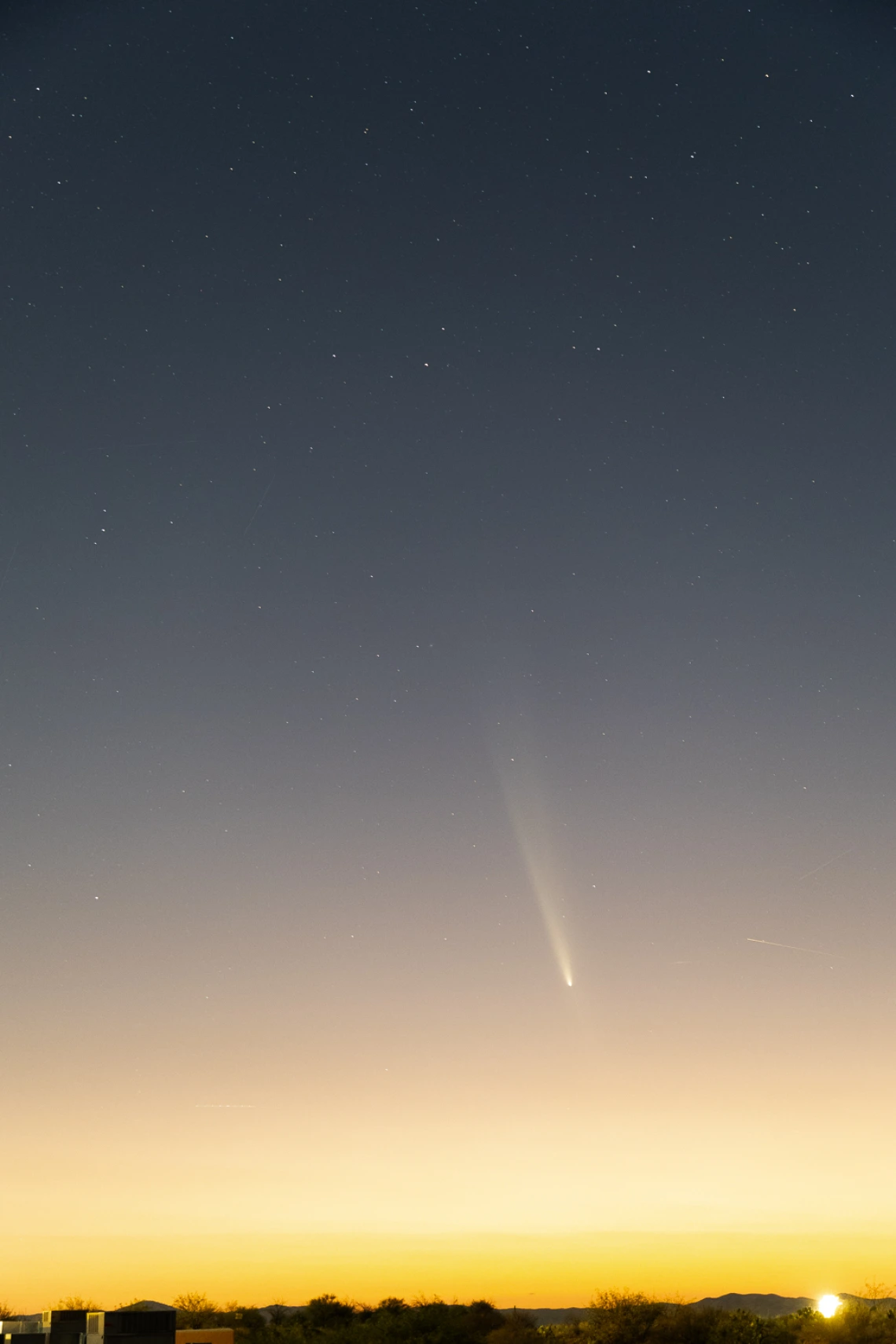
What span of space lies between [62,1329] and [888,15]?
2910cm

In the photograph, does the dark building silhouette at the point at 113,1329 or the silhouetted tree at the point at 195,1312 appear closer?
the dark building silhouette at the point at 113,1329

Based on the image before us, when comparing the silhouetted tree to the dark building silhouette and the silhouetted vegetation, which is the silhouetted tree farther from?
the dark building silhouette

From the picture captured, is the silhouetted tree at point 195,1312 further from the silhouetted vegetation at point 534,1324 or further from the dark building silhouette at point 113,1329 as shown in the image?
the dark building silhouette at point 113,1329

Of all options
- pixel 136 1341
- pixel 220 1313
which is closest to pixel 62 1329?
pixel 136 1341

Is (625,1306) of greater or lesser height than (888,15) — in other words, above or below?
below

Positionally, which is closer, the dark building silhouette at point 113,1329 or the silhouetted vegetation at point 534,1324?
the dark building silhouette at point 113,1329

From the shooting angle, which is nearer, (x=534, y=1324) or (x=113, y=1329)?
(x=113, y=1329)

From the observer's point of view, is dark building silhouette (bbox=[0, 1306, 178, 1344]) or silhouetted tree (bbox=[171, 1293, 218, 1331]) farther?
silhouetted tree (bbox=[171, 1293, 218, 1331])

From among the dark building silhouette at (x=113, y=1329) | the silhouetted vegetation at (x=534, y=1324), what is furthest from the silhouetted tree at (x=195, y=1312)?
the dark building silhouette at (x=113, y=1329)

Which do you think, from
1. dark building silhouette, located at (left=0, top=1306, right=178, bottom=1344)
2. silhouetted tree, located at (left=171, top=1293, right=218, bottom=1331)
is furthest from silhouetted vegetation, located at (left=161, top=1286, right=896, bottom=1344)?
dark building silhouette, located at (left=0, top=1306, right=178, bottom=1344)

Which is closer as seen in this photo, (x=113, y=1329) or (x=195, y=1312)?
(x=113, y=1329)

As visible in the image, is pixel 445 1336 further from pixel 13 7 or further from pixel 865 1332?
pixel 13 7

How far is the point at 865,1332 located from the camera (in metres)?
41.2

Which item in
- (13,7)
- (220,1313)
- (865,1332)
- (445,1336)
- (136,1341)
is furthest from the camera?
(220,1313)
